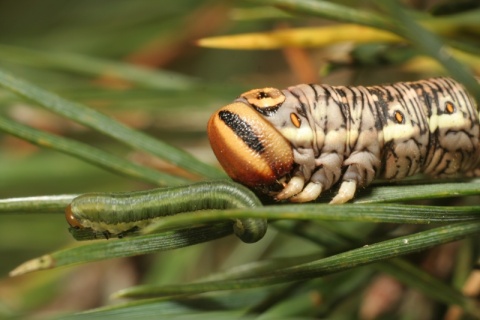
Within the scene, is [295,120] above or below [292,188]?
above

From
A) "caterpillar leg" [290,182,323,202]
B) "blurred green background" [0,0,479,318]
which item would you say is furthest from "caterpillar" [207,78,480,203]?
"blurred green background" [0,0,479,318]

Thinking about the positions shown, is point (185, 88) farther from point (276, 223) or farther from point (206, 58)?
point (206, 58)

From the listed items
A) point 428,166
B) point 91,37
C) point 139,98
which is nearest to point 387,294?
point 428,166

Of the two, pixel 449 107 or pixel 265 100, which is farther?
pixel 449 107

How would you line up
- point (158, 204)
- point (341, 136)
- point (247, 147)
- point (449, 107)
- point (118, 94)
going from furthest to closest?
point (118, 94)
point (449, 107)
point (341, 136)
point (247, 147)
point (158, 204)

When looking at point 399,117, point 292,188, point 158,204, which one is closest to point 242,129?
point 292,188

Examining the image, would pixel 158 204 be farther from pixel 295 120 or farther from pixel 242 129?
pixel 295 120
